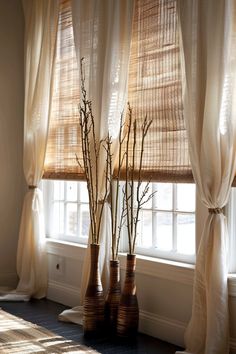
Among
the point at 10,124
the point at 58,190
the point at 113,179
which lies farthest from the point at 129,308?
the point at 10,124

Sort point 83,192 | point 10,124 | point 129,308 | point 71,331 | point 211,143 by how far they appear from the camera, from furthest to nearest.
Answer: point 10,124, point 83,192, point 71,331, point 129,308, point 211,143

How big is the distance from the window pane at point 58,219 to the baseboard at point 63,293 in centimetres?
51

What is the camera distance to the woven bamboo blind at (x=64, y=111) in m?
5.27

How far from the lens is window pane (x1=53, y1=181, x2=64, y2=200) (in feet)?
19.1

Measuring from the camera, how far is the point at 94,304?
4.41m

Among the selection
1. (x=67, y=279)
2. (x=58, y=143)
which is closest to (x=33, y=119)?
(x=58, y=143)

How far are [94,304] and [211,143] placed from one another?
5.10ft

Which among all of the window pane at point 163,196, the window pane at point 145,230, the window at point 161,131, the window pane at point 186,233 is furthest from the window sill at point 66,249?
the window pane at point 186,233

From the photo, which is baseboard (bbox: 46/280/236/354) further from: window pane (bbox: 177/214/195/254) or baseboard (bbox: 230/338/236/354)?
window pane (bbox: 177/214/195/254)

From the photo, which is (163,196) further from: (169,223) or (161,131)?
(161,131)

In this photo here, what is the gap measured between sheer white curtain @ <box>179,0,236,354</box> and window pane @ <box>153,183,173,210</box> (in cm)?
64

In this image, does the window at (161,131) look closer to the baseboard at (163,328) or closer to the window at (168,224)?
the window at (168,224)

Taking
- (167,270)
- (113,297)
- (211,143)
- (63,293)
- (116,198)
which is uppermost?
(211,143)

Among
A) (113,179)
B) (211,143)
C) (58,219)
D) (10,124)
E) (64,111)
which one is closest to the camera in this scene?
(211,143)
